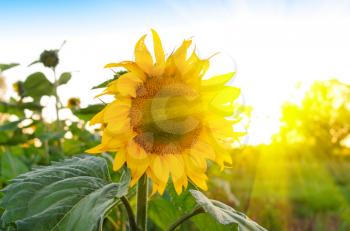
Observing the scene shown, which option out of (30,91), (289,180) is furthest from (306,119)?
(30,91)

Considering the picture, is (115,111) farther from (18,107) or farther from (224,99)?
(18,107)

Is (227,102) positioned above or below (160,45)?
below

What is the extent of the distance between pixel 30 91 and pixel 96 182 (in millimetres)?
941

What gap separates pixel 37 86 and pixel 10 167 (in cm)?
30

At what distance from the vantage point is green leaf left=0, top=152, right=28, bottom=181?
182 centimetres

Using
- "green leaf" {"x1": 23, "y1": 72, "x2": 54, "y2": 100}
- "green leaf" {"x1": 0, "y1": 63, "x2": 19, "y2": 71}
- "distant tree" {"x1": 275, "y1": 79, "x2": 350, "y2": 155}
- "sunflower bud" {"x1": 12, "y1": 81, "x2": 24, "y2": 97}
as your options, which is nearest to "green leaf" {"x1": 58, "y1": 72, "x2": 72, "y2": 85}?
"green leaf" {"x1": 23, "y1": 72, "x2": 54, "y2": 100}

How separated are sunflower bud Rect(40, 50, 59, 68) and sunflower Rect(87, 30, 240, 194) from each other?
40.1 inches

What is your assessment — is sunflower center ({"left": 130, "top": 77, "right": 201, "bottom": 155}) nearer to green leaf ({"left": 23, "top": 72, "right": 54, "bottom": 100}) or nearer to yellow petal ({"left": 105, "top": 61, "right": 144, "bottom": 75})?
yellow petal ({"left": 105, "top": 61, "right": 144, "bottom": 75})

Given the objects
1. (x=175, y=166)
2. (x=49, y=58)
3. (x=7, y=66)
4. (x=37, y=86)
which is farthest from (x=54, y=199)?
(x=49, y=58)

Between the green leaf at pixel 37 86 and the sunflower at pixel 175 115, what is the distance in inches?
33.3

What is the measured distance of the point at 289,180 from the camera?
48.6 ft

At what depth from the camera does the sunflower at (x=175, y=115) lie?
98 cm

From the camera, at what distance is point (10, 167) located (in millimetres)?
1878

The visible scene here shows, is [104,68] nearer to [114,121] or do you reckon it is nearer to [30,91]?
[114,121]
